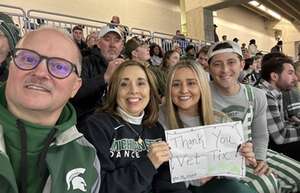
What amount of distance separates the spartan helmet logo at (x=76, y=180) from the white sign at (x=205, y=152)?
2.59 ft

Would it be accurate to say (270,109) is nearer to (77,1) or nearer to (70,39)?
(70,39)

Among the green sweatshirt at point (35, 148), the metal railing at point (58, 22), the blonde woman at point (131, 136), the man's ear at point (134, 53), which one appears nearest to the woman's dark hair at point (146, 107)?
the blonde woman at point (131, 136)

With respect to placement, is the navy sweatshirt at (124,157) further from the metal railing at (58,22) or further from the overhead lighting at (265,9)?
the overhead lighting at (265,9)

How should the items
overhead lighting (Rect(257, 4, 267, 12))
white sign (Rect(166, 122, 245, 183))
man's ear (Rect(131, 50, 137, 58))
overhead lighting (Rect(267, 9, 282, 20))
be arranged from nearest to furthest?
1. white sign (Rect(166, 122, 245, 183))
2. man's ear (Rect(131, 50, 137, 58))
3. overhead lighting (Rect(257, 4, 267, 12))
4. overhead lighting (Rect(267, 9, 282, 20))

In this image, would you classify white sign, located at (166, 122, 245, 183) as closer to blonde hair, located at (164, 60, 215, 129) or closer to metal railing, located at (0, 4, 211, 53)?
blonde hair, located at (164, 60, 215, 129)

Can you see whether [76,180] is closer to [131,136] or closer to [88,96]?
[131,136]

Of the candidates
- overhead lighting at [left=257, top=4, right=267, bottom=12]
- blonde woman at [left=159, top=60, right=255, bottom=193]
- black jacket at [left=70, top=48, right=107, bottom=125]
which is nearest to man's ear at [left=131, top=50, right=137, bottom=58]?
black jacket at [left=70, top=48, right=107, bottom=125]

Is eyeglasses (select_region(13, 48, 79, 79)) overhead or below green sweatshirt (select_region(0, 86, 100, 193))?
overhead

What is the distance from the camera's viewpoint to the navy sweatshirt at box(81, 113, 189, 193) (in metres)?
2.05

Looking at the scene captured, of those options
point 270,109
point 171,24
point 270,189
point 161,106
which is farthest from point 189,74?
point 171,24

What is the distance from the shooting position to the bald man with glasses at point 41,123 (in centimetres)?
155

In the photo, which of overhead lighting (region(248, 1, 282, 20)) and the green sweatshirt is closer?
the green sweatshirt

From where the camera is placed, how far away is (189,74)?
2732 mm

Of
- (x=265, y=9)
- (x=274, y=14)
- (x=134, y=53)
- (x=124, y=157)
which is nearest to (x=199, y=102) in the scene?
(x=124, y=157)
